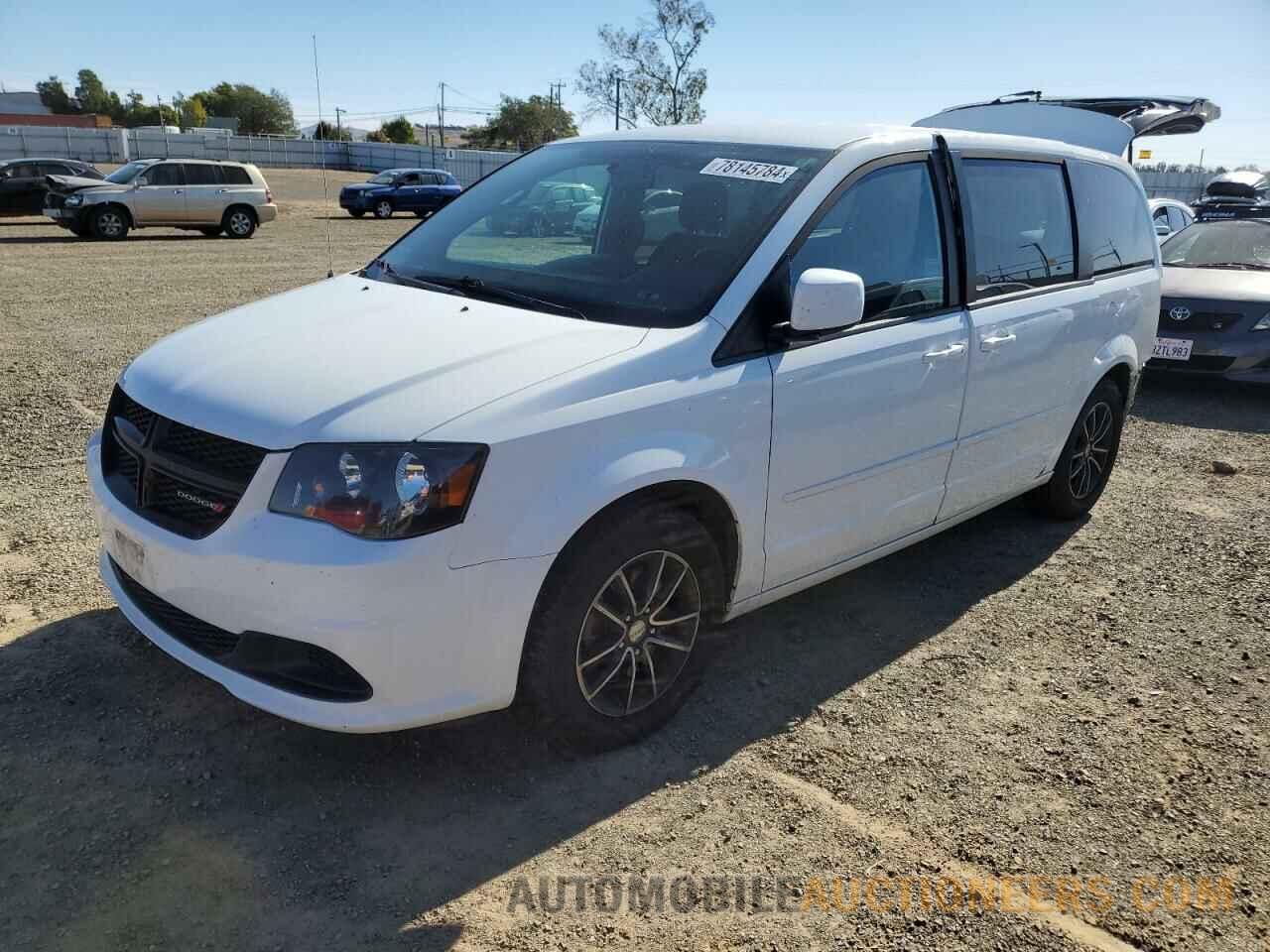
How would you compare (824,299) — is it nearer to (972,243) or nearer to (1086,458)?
(972,243)

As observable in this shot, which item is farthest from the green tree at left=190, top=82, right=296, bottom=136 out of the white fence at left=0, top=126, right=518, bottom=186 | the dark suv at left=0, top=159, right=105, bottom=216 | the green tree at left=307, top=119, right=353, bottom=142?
the dark suv at left=0, top=159, right=105, bottom=216

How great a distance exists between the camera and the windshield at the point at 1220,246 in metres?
9.67

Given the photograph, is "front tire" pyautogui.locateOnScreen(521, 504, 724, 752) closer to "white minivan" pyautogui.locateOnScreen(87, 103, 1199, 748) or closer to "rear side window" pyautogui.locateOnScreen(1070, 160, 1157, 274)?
"white minivan" pyautogui.locateOnScreen(87, 103, 1199, 748)

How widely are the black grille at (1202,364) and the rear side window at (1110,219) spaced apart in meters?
3.48

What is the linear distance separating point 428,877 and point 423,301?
1.85 meters

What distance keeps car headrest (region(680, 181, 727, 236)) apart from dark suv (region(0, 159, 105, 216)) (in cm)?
2109

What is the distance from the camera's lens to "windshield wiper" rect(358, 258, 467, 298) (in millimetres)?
3607

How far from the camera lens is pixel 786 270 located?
331 centimetres

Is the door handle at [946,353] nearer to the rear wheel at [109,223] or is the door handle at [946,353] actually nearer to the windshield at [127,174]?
the rear wheel at [109,223]

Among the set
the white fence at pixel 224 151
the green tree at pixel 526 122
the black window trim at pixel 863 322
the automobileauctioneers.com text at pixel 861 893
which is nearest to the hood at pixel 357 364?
the black window trim at pixel 863 322

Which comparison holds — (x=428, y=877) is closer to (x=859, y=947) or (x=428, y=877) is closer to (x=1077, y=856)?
(x=859, y=947)

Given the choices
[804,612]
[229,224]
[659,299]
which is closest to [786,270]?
[659,299]

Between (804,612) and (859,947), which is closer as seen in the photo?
(859,947)

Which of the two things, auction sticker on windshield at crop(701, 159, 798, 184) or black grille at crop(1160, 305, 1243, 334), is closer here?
auction sticker on windshield at crop(701, 159, 798, 184)
